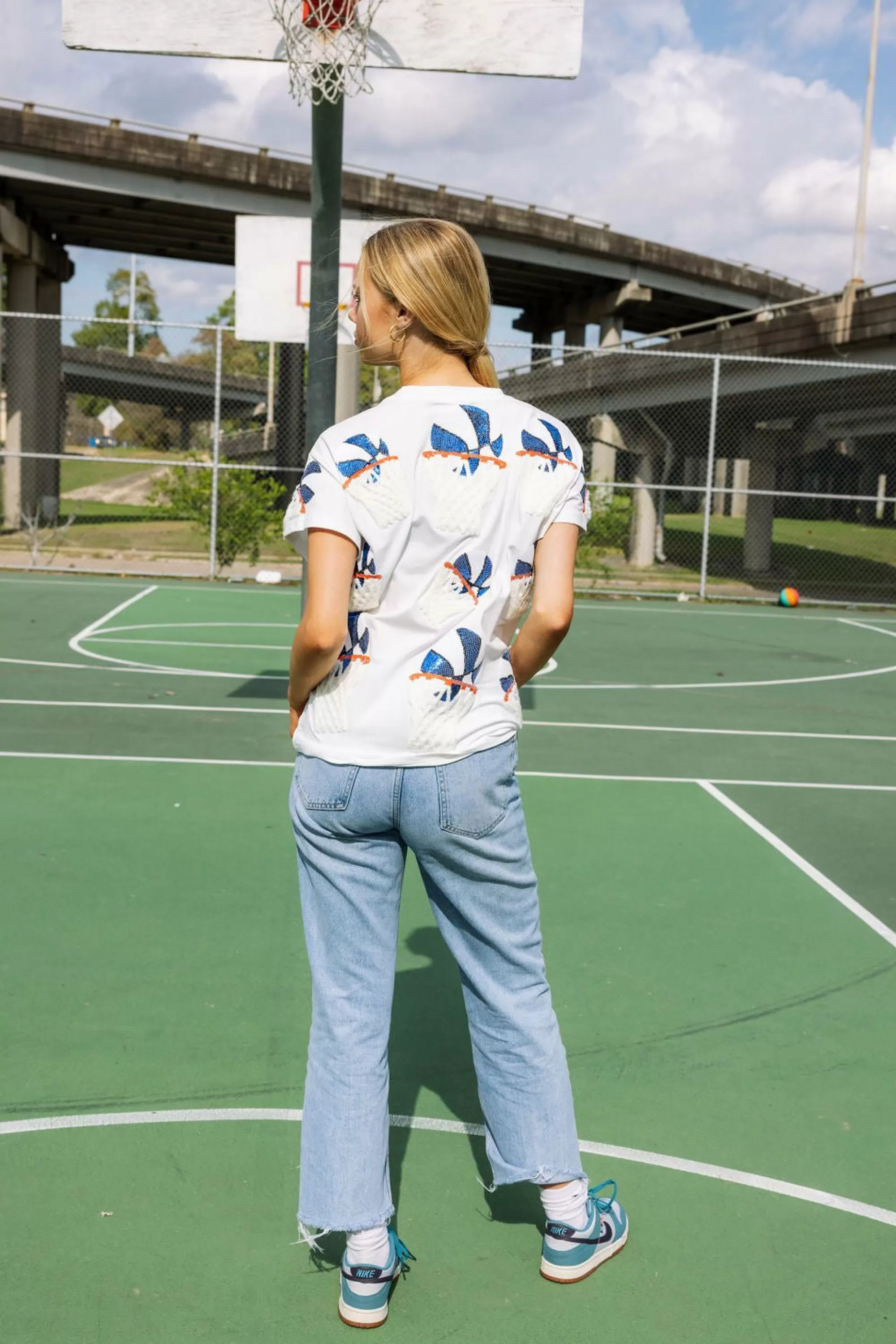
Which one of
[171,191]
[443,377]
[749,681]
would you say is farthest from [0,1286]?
[171,191]

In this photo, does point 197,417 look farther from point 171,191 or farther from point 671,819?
point 671,819

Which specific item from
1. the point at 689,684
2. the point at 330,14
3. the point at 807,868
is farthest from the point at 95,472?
the point at 807,868

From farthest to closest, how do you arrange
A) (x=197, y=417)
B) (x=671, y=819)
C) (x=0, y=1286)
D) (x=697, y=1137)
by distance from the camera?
(x=197, y=417), (x=671, y=819), (x=697, y=1137), (x=0, y=1286)

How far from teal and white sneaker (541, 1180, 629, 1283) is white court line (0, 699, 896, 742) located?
241 inches

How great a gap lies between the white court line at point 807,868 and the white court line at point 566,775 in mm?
183

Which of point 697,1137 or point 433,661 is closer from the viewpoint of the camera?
point 433,661

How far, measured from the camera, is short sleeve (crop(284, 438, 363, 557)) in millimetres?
2256

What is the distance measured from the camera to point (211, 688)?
991 cm

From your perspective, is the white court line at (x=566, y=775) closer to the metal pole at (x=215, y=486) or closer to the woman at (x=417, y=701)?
the woman at (x=417, y=701)

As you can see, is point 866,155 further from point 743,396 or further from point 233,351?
point 233,351

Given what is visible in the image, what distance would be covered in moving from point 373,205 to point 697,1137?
110ft

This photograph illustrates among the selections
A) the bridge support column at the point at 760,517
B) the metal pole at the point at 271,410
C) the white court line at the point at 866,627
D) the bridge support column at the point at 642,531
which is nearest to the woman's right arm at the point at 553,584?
the white court line at the point at 866,627

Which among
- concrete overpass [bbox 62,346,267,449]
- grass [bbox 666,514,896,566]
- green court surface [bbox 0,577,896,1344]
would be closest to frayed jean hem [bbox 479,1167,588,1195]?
green court surface [bbox 0,577,896,1344]

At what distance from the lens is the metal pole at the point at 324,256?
7.39 meters
